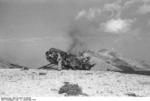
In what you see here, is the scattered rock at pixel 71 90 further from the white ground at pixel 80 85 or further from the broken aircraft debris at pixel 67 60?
the broken aircraft debris at pixel 67 60

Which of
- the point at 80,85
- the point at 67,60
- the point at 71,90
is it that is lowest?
the point at 71,90

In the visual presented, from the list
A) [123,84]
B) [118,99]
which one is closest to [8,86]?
[123,84]

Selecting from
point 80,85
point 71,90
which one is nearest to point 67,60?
point 80,85

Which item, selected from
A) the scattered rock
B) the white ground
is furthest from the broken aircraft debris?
the scattered rock

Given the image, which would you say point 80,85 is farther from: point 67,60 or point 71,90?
point 67,60

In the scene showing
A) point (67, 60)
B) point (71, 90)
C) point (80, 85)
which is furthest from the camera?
point (67, 60)

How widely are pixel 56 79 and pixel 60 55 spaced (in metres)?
13.3

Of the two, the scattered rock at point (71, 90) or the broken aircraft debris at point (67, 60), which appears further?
the broken aircraft debris at point (67, 60)

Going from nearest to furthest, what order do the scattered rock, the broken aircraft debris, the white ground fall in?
1. the scattered rock
2. the white ground
3. the broken aircraft debris

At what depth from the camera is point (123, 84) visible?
23250 millimetres

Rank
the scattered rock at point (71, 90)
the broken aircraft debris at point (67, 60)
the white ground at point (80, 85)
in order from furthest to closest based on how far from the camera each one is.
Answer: the broken aircraft debris at point (67, 60) → the white ground at point (80, 85) → the scattered rock at point (71, 90)

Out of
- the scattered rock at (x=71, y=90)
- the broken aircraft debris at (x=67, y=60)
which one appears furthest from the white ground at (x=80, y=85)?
the broken aircraft debris at (x=67, y=60)

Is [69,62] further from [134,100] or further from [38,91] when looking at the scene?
[134,100]

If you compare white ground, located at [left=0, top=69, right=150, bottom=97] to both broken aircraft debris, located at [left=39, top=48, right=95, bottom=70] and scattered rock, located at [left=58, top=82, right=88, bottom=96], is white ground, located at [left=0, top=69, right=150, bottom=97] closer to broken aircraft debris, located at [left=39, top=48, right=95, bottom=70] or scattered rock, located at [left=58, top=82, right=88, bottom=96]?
scattered rock, located at [left=58, top=82, right=88, bottom=96]
